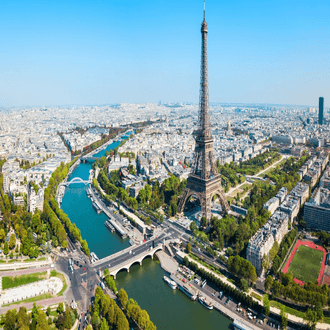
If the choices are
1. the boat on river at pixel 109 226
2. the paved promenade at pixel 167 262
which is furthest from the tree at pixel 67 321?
the boat on river at pixel 109 226

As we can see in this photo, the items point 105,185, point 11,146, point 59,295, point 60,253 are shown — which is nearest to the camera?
point 59,295

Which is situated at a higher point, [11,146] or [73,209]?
[11,146]

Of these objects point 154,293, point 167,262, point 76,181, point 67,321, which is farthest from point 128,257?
point 76,181

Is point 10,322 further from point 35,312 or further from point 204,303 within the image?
point 204,303

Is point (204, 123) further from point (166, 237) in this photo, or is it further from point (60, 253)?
point (60, 253)

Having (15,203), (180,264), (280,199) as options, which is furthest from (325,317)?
(15,203)

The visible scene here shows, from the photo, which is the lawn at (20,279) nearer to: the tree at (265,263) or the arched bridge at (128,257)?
the arched bridge at (128,257)
